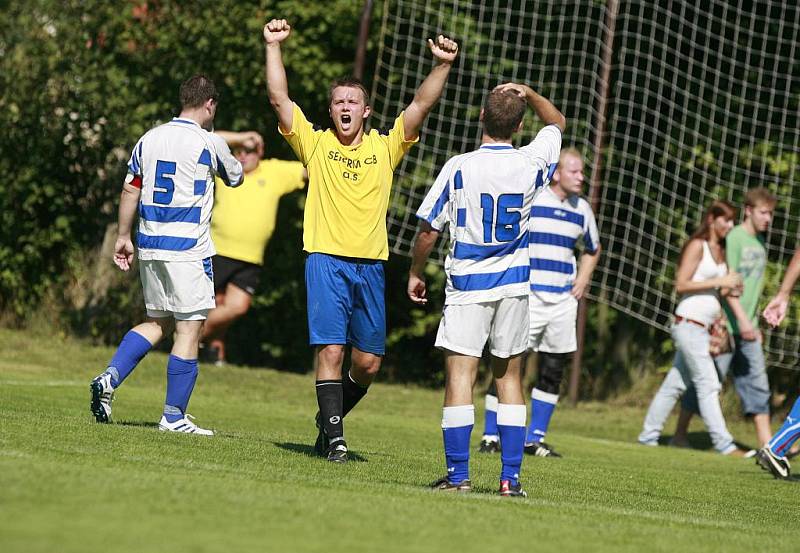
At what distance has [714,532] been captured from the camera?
5.63 meters

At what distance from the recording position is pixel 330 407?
714cm

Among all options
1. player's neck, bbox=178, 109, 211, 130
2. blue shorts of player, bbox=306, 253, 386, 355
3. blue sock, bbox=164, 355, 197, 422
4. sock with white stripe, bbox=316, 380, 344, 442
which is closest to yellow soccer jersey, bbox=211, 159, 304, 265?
player's neck, bbox=178, 109, 211, 130

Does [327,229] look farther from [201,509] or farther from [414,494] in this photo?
[201,509]

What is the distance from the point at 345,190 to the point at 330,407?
43.9 inches

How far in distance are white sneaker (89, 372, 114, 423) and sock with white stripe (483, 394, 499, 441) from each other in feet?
8.71

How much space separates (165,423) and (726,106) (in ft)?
25.9

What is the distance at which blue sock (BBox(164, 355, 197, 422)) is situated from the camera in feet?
25.6

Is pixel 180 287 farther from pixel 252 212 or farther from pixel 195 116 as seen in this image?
pixel 252 212

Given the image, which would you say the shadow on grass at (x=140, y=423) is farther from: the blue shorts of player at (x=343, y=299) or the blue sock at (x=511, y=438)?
the blue sock at (x=511, y=438)

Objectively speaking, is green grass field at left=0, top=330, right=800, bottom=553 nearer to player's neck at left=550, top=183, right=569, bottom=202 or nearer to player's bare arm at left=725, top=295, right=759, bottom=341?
player's bare arm at left=725, top=295, right=759, bottom=341

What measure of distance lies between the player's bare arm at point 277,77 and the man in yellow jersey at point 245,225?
497 cm

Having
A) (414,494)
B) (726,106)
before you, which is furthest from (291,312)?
(414,494)

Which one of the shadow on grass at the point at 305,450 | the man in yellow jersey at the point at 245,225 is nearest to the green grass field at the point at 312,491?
the shadow on grass at the point at 305,450

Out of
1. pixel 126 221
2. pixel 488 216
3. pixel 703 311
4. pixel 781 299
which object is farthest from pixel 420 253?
pixel 703 311
